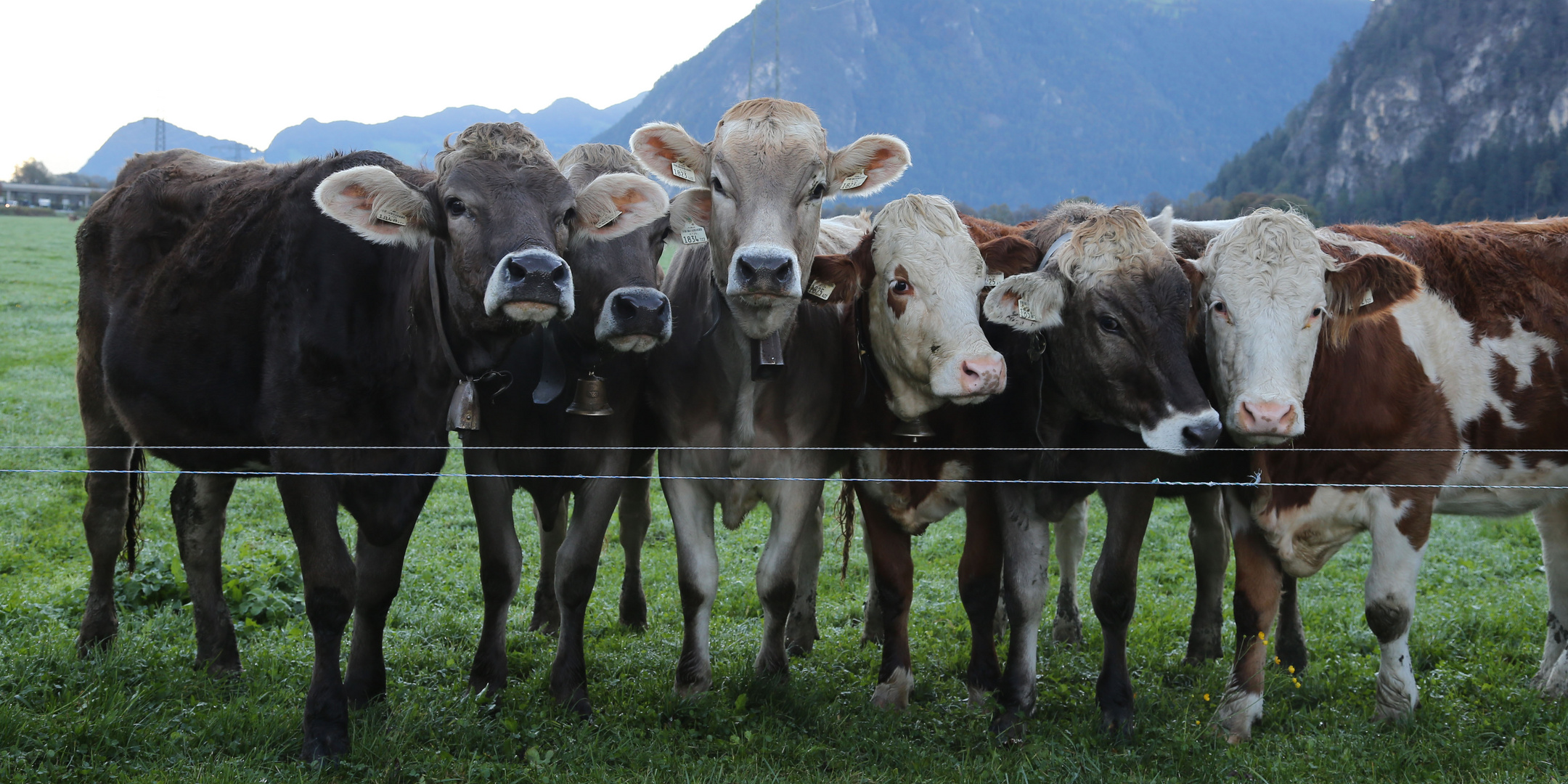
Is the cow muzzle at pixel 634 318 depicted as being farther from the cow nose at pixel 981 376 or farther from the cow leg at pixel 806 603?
the cow leg at pixel 806 603

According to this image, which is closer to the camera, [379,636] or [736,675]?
[379,636]

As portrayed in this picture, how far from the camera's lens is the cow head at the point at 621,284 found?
16.0 ft

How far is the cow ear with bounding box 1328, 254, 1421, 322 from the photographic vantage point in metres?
5.15

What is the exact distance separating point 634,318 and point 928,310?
4.52 ft

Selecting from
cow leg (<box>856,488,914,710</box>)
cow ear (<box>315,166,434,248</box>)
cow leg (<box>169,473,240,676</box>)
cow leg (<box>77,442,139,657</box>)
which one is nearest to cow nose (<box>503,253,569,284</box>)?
cow ear (<box>315,166,434,248</box>)

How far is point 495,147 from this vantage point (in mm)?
4887

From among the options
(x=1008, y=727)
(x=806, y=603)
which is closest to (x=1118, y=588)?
(x=1008, y=727)

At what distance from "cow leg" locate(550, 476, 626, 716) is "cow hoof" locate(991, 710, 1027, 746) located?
1.98 metres

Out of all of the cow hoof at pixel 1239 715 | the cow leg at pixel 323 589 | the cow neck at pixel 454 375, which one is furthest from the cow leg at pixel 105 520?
the cow hoof at pixel 1239 715

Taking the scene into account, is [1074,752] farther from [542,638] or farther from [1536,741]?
[542,638]

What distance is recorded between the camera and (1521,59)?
12150 centimetres

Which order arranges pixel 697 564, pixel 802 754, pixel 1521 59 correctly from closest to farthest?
pixel 802 754 → pixel 697 564 → pixel 1521 59

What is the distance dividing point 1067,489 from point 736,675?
197 cm

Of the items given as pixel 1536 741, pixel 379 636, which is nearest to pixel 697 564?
pixel 379 636
